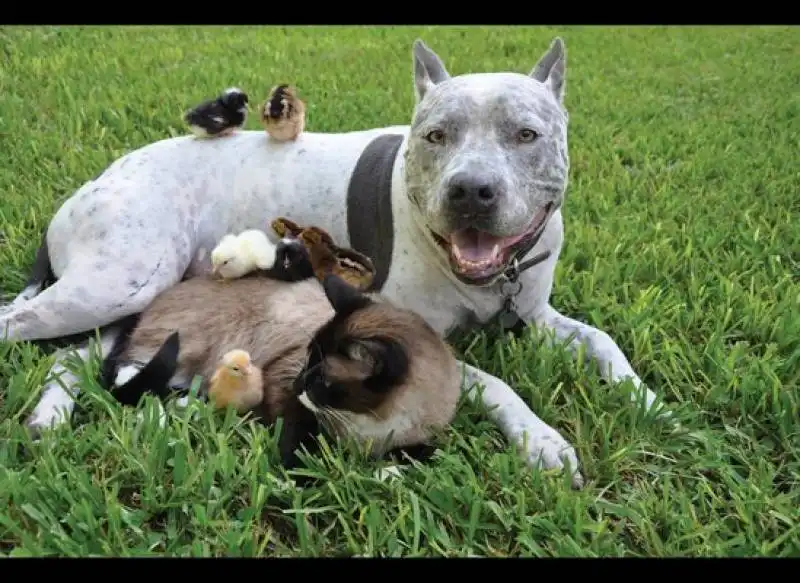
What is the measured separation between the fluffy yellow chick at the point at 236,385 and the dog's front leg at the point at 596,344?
123 centimetres

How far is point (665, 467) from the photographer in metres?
2.55

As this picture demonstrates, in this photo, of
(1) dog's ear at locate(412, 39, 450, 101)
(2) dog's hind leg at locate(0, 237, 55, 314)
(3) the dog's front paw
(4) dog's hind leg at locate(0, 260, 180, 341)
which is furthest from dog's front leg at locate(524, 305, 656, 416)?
(2) dog's hind leg at locate(0, 237, 55, 314)

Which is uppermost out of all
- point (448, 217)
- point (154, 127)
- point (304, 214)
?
point (448, 217)

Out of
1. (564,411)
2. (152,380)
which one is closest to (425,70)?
(564,411)

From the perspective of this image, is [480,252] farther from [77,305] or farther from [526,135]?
[77,305]

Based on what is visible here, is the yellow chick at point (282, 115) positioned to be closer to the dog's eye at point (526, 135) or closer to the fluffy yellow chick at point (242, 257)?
the fluffy yellow chick at point (242, 257)

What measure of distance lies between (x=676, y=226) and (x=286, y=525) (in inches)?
118

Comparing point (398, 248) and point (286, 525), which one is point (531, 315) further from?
point (286, 525)

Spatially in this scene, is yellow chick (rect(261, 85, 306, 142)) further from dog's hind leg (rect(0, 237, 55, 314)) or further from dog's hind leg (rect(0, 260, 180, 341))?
dog's hind leg (rect(0, 237, 55, 314))

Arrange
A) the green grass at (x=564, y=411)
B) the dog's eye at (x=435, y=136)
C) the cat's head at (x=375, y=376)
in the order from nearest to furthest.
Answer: the green grass at (x=564, y=411)
the cat's head at (x=375, y=376)
the dog's eye at (x=435, y=136)

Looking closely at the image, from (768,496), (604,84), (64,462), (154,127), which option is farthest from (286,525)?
(604,84)

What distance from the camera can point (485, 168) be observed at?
8.96 ft

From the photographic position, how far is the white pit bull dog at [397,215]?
9.16 ft

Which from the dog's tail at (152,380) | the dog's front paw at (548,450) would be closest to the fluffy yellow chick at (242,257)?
the dog's tail at (152,380)
